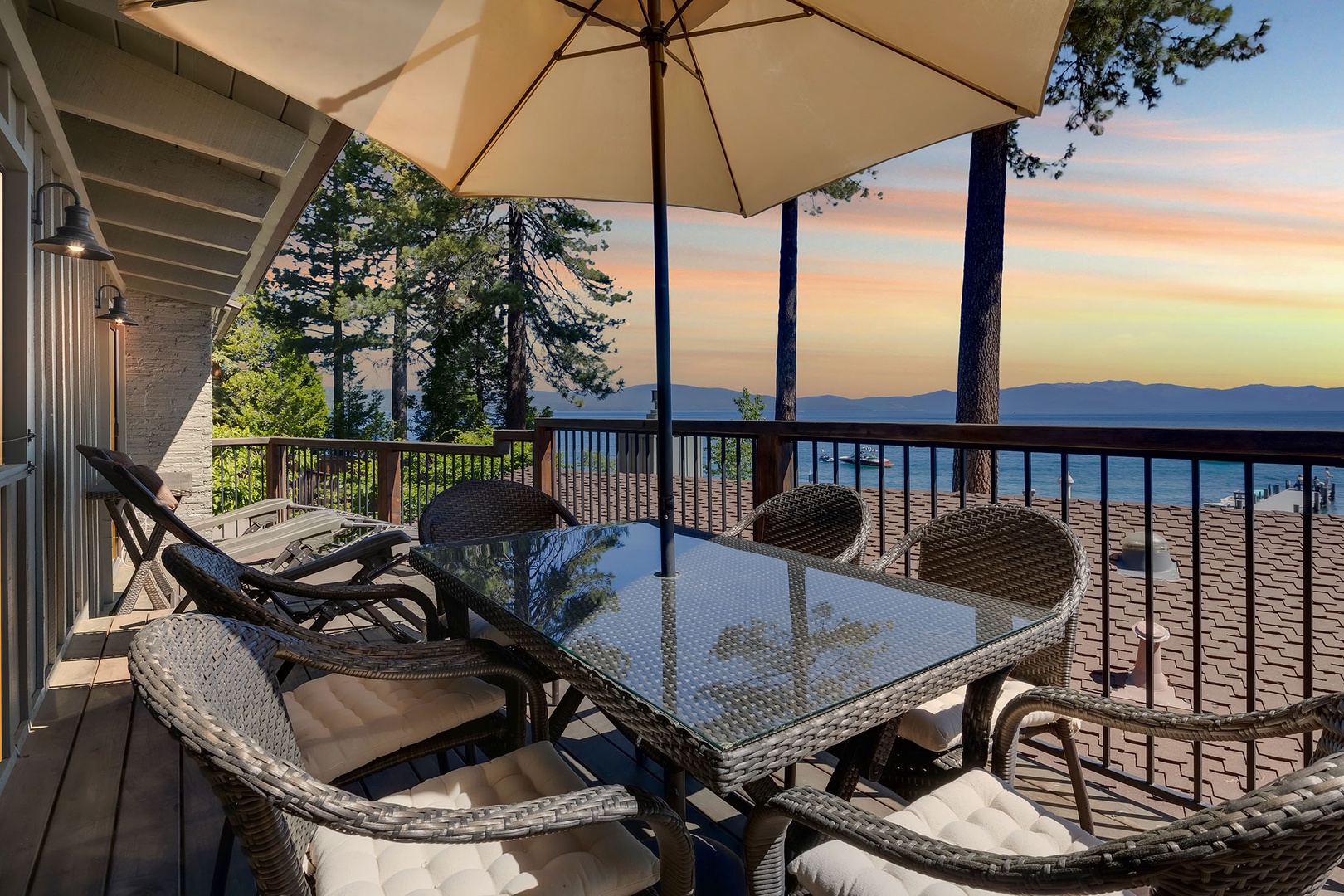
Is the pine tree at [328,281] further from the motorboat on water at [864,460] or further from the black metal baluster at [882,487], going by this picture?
the black metal baluster at [882,487]

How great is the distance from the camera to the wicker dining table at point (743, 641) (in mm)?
1060

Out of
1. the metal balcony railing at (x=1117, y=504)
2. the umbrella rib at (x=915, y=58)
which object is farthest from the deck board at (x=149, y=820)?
the umbrella rib at (x=915, y=58)

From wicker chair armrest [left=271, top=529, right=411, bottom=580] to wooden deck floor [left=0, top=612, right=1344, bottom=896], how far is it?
28.9 inches

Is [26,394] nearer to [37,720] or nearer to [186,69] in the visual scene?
[37,720]

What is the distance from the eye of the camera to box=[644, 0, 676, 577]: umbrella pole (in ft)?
5.99

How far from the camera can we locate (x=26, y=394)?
2.64 m

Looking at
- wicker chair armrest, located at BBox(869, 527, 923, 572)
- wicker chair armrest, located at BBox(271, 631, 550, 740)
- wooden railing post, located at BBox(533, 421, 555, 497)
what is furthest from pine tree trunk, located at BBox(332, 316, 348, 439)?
wicker chair armrest, located at BBox(869, 527, 923, 572)

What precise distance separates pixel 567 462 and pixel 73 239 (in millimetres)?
2836

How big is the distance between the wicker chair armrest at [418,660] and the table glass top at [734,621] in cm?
12

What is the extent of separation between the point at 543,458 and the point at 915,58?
3430 mm

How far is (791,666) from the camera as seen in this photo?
1.24 meters

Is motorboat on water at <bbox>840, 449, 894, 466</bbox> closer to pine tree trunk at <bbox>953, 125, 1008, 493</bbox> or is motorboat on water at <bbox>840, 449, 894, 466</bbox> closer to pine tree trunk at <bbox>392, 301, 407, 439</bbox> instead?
A: pine tree trunk at <bbox>953, 125, 1008, 493</bbox>

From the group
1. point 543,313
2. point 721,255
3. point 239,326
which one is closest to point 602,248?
point 543,313

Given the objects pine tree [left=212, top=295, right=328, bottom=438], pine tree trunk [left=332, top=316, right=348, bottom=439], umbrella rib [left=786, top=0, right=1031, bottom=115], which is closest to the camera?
umbrella rib [left=786, top=0, right=1031, bottom=115]
